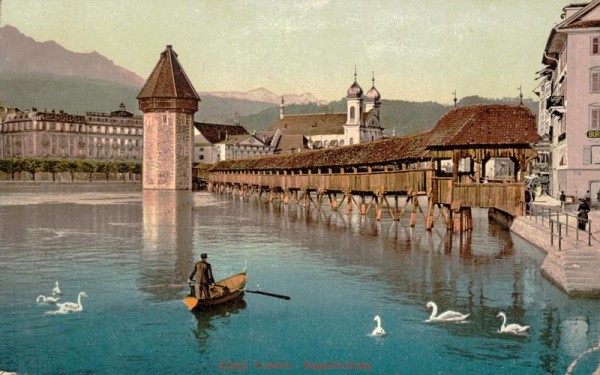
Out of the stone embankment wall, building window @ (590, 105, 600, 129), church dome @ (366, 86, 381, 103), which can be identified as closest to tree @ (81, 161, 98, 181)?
church dome @ (366, 86, 381, 103)

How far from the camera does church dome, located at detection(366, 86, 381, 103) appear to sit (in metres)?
142

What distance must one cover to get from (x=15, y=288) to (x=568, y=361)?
11.9m

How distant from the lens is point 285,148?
141500 millimetres

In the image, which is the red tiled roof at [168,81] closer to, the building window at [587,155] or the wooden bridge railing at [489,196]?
the building window at [587,155]

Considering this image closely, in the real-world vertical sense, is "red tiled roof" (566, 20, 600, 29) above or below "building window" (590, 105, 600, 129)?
above

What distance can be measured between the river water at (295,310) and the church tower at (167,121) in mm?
61218

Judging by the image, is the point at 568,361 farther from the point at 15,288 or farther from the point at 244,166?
the point at 244,166

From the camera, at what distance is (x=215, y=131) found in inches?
5458

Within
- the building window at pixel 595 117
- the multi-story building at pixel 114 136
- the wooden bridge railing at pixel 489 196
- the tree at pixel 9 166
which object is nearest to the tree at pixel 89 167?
the tree at pixel 9 166

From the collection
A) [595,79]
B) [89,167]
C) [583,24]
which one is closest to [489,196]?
[595,79]

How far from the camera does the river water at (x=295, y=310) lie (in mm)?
11148

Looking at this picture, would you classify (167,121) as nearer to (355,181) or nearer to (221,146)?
(221,146)

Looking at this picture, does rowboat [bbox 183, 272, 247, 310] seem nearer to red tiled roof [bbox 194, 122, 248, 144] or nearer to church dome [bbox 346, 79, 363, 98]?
red tiled roof [bbox 194, 122, 248, 144]

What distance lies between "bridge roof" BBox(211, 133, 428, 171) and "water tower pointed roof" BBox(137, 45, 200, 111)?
2703 cm
